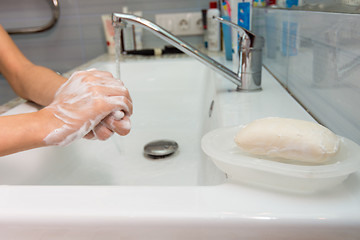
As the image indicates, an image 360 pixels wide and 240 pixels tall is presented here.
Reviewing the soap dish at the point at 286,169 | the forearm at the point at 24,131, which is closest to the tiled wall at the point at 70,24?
the forearm at the point at 24,131

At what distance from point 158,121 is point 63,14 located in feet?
2.87

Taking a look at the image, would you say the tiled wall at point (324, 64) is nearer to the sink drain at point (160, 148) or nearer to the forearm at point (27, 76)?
the sink drain at point (160, 148)

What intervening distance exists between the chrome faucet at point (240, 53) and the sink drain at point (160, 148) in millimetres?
194

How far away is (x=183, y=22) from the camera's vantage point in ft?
4.60

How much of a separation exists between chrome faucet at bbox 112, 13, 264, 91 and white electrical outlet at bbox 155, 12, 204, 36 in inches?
31.2

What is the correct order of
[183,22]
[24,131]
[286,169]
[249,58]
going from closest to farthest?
[286,169], [24,131], [249,58], [183,22]

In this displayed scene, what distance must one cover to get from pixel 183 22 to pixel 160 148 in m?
0.85

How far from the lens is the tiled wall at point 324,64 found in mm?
390

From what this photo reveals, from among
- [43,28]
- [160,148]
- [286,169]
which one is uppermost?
[43,28]

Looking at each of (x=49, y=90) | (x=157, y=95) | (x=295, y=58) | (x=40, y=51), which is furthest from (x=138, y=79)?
(x=40, y=51)

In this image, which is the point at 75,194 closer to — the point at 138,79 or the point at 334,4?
the point at 334,4

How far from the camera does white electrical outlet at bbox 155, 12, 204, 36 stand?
4.57 feet

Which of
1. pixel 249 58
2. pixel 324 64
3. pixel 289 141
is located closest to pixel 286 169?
pixel 289 141

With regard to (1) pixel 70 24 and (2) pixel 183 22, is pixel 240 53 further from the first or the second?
(1) pixel 70 24
